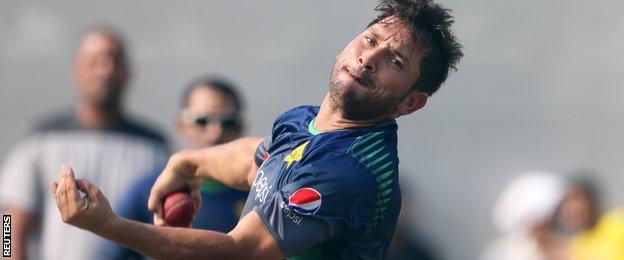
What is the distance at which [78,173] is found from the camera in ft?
28.6

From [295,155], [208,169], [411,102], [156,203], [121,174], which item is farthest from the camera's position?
[121,174]

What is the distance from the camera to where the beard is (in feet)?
18.0

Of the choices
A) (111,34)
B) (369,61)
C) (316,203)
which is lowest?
(316,203)

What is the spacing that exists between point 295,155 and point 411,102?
0.52 meters

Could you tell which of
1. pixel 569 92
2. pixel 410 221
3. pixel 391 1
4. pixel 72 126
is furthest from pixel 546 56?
pixel 391 1

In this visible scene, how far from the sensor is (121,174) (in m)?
8.77

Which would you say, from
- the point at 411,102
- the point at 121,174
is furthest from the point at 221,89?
the point at 411,102

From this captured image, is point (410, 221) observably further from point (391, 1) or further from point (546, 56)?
point (391, 1)

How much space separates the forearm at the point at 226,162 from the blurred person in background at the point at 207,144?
161cm

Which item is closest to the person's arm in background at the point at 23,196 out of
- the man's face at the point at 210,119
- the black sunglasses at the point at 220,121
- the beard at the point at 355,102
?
the man's face at the point at 210,119

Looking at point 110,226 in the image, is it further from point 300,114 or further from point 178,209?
point 300,114

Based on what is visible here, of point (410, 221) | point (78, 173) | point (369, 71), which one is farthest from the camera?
point (410, 221)

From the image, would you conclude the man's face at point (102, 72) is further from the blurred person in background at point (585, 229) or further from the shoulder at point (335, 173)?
the shoulder at point (335, 173)

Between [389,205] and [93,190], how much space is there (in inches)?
42.9
